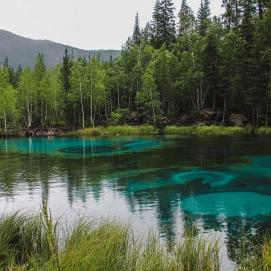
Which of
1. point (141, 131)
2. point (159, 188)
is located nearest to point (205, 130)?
point (141, 131)

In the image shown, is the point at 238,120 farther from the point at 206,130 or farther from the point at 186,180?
the point at 186,180

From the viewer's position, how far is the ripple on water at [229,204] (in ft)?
69.3

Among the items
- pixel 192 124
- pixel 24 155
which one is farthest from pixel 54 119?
pixel 24 155

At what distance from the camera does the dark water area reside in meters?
19.4

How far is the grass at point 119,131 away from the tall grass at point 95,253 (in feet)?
211

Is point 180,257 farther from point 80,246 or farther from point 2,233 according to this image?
point 2,233

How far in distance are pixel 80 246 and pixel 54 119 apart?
99.7 meters

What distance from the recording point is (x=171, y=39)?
108m

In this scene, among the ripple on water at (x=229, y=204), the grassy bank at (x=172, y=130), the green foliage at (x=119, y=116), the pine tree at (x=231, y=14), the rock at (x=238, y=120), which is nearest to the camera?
the ripple on water at (x=229, y=204)

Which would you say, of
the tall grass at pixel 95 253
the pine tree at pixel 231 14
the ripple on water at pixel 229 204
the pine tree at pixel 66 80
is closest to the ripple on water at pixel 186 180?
the ripple on water at pixel 229 204

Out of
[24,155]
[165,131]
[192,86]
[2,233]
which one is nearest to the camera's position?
[2,233]

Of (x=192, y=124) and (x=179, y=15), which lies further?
(x=179, y=15)

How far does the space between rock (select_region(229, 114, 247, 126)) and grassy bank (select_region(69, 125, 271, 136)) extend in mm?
2599

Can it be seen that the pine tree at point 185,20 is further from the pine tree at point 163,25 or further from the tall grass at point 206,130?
the tall grass at point 206,130
